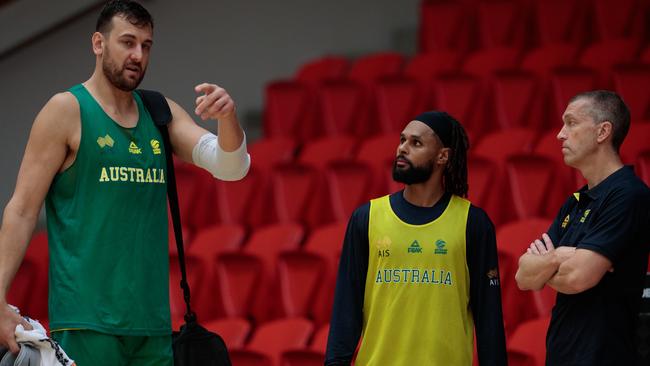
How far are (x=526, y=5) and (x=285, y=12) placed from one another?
1880mm

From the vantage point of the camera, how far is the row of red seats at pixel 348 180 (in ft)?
21.2

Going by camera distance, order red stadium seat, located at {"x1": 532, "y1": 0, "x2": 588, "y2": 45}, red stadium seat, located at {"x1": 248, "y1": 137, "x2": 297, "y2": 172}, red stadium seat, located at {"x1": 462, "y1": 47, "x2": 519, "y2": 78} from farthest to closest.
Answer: red stadium seat, located at {"x1": 532, "y1": 0, "x2": 588, "y2": 45}
red stadium seat, located at {"x1": 462, "y1": 47, "x2": 519, "y2": 78}
red stadium seat, located at {"x1": 248, "y1": 137, "x2": 297, "y2": 172}

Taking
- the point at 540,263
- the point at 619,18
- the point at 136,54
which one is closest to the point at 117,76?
the point at 136,54

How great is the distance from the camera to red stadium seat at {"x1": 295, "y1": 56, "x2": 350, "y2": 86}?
28.2ft

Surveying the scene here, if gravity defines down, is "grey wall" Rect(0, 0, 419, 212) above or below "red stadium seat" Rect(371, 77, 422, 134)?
above

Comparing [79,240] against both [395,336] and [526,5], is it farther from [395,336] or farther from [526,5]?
[526,5]

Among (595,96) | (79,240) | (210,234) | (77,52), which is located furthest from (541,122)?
(79,240)

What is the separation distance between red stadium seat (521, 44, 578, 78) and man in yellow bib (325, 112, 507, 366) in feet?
Answer: 12.9

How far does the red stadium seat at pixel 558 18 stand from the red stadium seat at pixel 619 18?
0.15 meters

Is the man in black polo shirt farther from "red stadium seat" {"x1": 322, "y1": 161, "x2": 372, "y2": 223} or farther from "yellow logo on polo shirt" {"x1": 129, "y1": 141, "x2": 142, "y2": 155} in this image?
"red stadium seat" {"x1": 322, "y1": 161, "x2": 372, "y2": 223}

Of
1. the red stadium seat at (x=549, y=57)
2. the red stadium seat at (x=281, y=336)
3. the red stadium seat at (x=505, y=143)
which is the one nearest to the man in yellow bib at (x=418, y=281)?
the red stadium seat at (x=281, y=336)

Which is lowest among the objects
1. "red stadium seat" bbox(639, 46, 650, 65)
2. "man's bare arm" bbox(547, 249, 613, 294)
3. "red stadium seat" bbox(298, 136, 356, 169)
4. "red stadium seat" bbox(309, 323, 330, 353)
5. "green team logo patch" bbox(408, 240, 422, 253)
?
"red stadium seat" bbox(309, 323, 330, 353)

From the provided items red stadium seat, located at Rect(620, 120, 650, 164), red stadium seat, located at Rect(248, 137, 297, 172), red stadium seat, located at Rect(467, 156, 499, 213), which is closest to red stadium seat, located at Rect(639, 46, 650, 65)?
red stadium seat, located at Rect(620, 120, 650, 164)

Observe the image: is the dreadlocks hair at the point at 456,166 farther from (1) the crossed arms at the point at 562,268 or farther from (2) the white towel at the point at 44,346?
(2) the white towel at the point at 44,346
